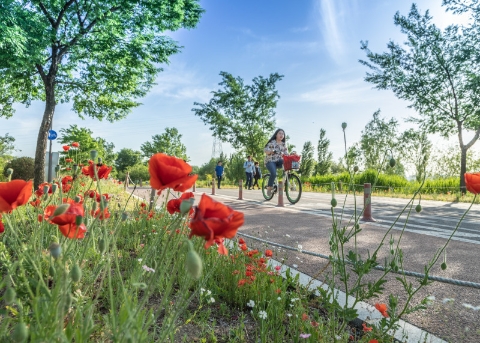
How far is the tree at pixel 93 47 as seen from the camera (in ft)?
47.7

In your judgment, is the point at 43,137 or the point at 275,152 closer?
the point at 275,152

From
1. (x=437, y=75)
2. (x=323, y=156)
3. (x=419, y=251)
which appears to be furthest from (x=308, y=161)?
(x=419, y=251)

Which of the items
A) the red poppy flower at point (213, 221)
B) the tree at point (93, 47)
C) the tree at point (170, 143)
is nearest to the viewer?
the red poppy flower at point (213, 221)

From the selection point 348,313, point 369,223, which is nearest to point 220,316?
point 348,313

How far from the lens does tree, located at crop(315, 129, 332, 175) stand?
106 ft

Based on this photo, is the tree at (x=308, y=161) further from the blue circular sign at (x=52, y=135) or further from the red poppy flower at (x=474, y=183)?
the red poppy flower at (x=474, y=183)

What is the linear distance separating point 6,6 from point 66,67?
5.49 meters

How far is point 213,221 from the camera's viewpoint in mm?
815

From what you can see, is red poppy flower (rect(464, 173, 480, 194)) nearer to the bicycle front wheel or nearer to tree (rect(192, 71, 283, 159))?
the bicycle front wheel

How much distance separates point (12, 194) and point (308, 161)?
103 ft

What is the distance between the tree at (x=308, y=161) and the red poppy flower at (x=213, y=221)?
30.9 meters

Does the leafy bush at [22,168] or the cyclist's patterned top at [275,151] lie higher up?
the cyclist's patterned top at [275,151]

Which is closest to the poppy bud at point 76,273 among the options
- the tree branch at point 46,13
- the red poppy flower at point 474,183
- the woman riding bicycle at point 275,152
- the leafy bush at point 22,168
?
the red poppy flower at point 474,183

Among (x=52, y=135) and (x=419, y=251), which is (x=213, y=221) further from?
(x=52, y=135)
